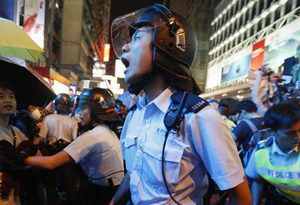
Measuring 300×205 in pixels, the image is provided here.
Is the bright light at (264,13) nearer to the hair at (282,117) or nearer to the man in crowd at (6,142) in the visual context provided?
the hair at (282,117)

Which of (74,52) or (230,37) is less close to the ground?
(230,37)

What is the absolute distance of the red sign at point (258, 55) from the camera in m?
24.3

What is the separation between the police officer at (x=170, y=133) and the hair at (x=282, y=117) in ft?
3.71

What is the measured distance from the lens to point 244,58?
28516 mm

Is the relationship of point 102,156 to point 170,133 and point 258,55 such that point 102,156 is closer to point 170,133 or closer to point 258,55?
point 170,133

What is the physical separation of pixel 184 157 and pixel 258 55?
28.4 meters

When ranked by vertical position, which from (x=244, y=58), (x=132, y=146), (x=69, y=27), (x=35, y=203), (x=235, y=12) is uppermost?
(x=235, y=12)

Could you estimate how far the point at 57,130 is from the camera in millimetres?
4477

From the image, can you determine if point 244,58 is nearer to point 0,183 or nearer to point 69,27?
point 69,27

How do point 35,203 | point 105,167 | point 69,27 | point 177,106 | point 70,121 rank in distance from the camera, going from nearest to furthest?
1. point 177,106
2. point 105,167
3. point 35,203
4. point 70,121
5. point 69,27

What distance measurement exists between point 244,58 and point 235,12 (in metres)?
13.6

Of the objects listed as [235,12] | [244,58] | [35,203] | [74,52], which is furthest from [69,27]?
[35,203]

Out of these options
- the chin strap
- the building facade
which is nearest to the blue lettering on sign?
the chin strap

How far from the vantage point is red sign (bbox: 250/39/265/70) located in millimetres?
24281
